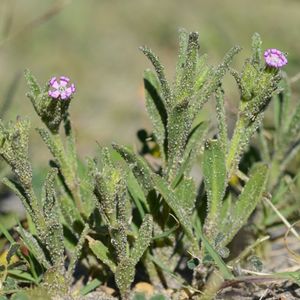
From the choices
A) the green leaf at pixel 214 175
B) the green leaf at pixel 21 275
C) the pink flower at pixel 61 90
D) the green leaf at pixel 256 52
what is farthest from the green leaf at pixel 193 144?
the green leaf at pixel 21 275

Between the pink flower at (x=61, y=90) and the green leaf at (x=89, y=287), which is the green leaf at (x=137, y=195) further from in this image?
the pink flower at (x=61, y=90)

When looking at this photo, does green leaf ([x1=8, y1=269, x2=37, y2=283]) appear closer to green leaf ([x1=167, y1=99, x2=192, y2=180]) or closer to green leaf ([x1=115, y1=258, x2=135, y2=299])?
green leaf ([x1=115, y1=258, x2=135, y2=299])

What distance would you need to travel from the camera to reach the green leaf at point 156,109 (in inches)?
93.8

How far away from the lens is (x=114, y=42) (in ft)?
20.1

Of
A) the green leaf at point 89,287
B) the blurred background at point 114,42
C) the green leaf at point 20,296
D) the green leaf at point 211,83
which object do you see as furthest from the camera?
the blurred background at point 114,42

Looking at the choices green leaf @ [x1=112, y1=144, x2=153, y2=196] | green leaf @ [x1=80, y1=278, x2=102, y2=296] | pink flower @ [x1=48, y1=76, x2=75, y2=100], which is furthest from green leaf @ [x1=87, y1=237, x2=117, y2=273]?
pink flower @ [x1=48, y1=76, x2=75, y2=100]

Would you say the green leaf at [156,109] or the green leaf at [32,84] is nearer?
the green leaf at [32,84]

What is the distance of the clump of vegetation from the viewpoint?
214 cm

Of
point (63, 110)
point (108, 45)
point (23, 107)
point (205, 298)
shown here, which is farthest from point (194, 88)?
point (108, 45)

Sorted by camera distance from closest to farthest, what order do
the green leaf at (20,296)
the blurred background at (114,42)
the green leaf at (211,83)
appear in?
the green leaf at (20,296) → the green leaf at (211,83) → the blurred background at (114,42)

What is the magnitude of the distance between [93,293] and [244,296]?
0.52 m

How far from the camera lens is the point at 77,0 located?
6.46 meters

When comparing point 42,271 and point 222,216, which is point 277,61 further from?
point 42,271

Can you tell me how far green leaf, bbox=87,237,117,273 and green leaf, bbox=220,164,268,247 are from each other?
1.23ft
